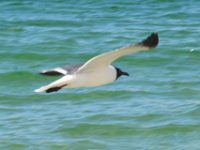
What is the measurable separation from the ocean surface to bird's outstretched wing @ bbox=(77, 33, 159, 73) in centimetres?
154

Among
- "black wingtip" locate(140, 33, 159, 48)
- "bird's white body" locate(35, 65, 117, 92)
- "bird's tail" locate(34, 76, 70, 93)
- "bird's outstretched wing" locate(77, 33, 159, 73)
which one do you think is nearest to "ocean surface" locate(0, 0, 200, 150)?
"bird's white body" locate(35, 65, 117, 92)

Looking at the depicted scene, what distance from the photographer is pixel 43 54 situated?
1235cm

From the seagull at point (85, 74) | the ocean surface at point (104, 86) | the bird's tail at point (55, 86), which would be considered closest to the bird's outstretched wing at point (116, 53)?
the seagull at point (85, 74)

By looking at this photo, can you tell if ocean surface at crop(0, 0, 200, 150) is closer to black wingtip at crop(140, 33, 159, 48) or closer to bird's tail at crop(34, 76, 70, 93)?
bird's tail at crop(34, 76, 70, 93)

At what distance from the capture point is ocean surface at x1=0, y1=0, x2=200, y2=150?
28.3 ft

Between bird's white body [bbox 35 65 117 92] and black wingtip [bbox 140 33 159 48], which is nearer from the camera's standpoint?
black wingtip [bbox 140 33 159 48]

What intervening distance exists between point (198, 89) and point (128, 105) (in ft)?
3.35

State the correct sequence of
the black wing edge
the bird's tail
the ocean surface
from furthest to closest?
the ocean surface → the bird's tail → the black wing edge

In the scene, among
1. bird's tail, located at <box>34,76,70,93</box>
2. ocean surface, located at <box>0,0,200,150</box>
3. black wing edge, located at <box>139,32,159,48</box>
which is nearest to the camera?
black wing edge, located at <box>139,32,159,48</box>

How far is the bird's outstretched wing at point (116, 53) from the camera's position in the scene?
6012 millimetres

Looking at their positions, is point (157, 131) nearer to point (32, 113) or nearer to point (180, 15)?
point (32, 113)

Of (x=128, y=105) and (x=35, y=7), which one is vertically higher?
(x=35, y=7)

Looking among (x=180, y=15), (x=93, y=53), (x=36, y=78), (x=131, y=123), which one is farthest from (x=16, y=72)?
(x=180, y=15)

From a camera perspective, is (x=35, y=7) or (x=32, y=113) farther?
(x=35, y=7)
